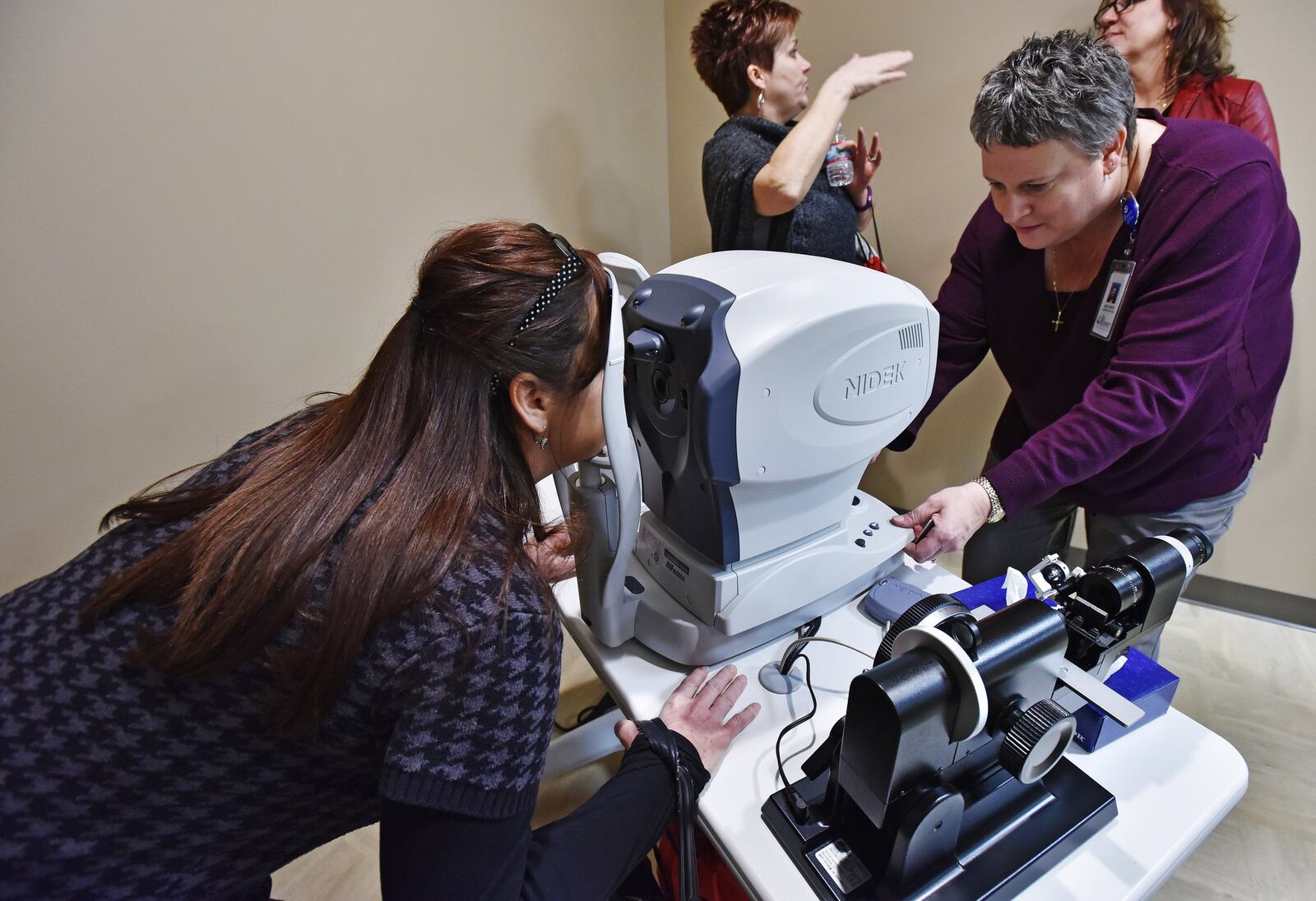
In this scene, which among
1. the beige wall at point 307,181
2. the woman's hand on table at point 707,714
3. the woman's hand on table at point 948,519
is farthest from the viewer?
the beige wall at point 307,181

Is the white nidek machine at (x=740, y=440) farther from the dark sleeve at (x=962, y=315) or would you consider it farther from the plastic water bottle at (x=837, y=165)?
the plastic water bottle at (x=837, y=165)

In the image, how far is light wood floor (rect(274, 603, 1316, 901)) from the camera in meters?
1.31

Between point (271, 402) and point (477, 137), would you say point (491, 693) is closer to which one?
point (271, 402)

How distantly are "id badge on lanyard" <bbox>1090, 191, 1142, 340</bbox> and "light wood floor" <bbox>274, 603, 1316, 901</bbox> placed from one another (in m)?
1.08

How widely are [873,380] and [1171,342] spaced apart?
0.49 meters

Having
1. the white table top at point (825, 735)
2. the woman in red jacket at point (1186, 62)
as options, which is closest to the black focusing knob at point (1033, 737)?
the white table top at point (825, 735)

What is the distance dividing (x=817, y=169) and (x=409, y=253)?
107 centimetres

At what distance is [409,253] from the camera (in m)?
1.79

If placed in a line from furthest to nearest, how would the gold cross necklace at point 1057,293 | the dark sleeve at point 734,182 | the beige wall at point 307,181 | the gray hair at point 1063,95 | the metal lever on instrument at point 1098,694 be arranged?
1. the dark sleeve at point 734,182
2. the beige wall at point 307,181
3. the gold cross necklace at point 1057,293
4. the gray hair at point 1063,95
5. the metal lever on instrument at point 1098,694

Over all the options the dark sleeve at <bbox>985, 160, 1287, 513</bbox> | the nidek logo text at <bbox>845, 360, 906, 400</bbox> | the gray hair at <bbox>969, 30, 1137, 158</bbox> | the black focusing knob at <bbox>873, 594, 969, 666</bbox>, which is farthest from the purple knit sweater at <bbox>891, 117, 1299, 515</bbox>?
the black focusing knob at <bbox>873, 594, 969, 666</bbox>

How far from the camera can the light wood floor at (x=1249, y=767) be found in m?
1.31

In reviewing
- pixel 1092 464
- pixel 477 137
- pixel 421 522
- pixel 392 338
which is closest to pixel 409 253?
pixel 477 137

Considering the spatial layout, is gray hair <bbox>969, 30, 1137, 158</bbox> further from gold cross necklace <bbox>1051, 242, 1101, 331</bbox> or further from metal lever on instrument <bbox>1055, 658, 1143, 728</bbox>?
metal lever on instrument <bbox>1055, 658, 1143, 728</bbox>

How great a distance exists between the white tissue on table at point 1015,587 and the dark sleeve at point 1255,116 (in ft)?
3.96
